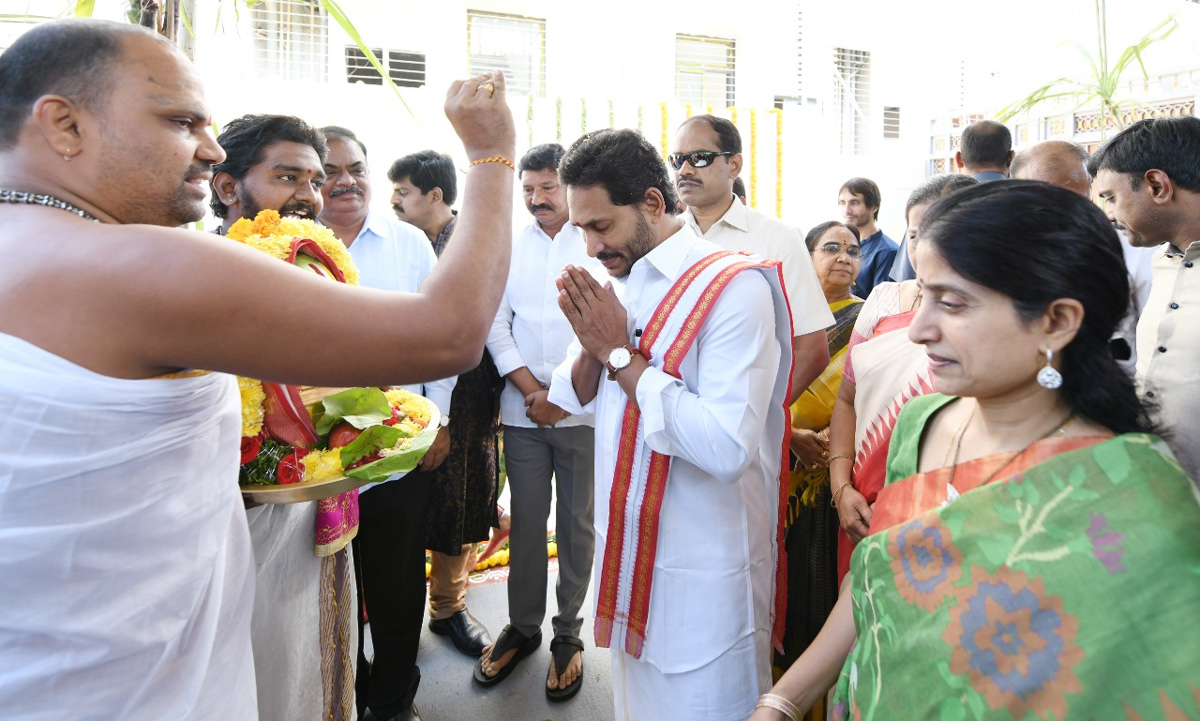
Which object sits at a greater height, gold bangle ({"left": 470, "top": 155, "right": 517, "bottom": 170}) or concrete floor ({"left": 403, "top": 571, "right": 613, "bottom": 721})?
gold bangle ({"left": 470, "top": 155, "right": 517, "bottom": 170})

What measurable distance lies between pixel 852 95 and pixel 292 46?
744 cm

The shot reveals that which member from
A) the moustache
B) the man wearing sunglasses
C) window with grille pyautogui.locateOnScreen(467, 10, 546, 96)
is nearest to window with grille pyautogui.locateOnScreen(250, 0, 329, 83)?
window with grille pyautogui.locateOnScreen(467, 10, 546, 96)

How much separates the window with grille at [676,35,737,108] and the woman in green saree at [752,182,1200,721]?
9.66m

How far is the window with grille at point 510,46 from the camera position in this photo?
31.1ft

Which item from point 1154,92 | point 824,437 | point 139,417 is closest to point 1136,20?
point 1154,92

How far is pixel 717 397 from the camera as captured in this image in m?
1.90

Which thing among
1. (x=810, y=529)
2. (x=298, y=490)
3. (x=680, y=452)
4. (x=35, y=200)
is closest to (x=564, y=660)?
(x=810, y=529)

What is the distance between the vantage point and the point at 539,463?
341 centimetres

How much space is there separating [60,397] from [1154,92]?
768cm

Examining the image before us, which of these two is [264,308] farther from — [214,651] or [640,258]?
[640,258]

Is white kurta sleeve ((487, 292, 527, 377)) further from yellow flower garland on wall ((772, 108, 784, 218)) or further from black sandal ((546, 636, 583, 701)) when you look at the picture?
yellow flower garland on wall ((772, 108, 784, 218))

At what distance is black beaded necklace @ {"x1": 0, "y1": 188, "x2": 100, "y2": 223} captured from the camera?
112cm

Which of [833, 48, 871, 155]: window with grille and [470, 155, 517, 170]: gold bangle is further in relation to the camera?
[833, 48, 871, 155]: window with grille

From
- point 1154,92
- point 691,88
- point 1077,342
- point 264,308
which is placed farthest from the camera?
point 691,88
